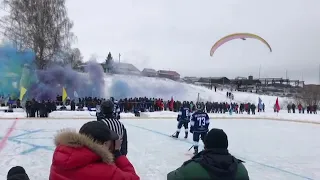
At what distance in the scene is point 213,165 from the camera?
246cm

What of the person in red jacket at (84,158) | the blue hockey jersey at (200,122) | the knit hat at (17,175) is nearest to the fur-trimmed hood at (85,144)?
the person in red jacket at (84,158)

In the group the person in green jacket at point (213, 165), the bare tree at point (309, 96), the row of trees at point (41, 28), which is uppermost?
the row of trees at point (41, 28)

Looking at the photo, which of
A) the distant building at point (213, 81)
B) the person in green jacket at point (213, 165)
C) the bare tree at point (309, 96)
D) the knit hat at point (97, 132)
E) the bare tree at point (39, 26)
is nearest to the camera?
the knit hat at point (97, 132)

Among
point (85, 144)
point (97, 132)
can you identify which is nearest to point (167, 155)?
point (97, 132)

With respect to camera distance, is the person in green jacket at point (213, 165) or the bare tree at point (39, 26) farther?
the bare tree at point (39, 26)

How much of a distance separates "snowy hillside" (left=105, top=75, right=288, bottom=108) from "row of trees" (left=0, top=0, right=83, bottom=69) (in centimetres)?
722

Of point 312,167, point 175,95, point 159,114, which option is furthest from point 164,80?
point 312,167

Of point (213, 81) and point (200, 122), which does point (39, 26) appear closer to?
point (200, 122)

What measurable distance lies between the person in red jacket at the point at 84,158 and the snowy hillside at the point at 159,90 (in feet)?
123

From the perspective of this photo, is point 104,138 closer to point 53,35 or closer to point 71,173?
point 71,173

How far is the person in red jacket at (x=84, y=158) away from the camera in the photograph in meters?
2.06

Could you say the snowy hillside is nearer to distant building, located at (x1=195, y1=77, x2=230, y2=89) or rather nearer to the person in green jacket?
distant building, located at (x1=195, y1=77, x2=230, y2=89)

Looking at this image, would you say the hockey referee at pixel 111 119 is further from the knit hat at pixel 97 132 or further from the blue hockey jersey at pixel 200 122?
the blue hockey jersey at pixel 200 122

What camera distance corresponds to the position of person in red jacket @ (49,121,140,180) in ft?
6.75
